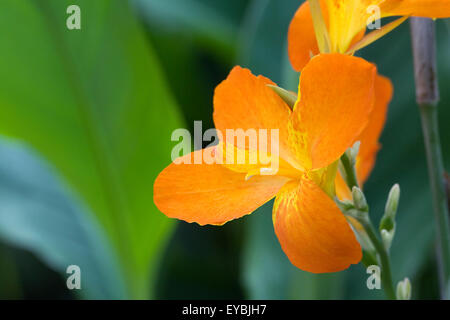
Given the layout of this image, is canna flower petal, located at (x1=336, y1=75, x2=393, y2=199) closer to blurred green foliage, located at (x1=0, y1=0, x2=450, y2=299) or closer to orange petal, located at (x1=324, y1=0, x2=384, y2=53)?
orange petal, located at (x1=324, y1=0, x2=384, y2=53)

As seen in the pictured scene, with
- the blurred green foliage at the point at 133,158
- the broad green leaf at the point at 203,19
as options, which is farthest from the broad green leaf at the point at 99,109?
the broad green leaf at the point at 203,19

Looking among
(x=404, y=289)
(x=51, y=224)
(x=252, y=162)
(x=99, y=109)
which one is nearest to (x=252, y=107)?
(x=252, y=162)

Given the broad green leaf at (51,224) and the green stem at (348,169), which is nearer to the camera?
the green stem at (348,169)

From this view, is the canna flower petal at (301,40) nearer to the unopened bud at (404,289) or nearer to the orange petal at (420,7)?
the orange petal at (420,7)

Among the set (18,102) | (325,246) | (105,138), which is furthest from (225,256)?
(325,246)

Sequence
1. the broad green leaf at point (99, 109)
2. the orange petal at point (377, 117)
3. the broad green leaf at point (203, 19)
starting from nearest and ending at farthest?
the orange petal at point (377, 117), the broad green leaf at point (99, 109), the broad green leaf at point (203, 19)
